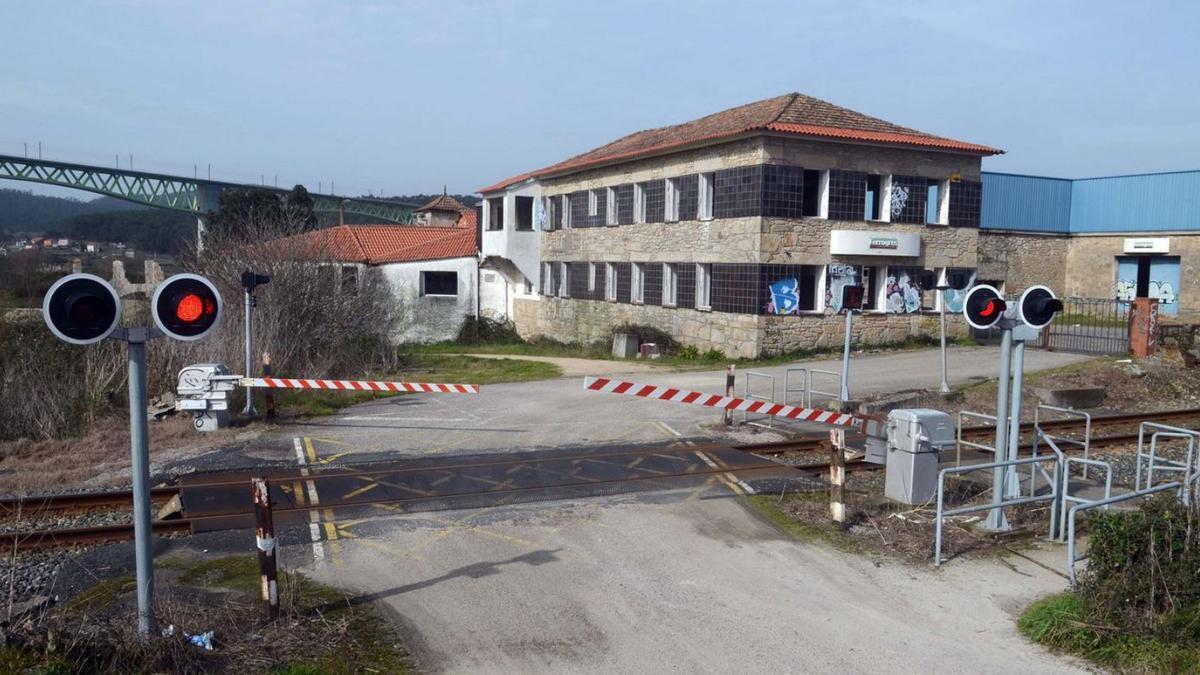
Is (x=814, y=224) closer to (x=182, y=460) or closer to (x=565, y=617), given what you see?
(x=182, y=460)

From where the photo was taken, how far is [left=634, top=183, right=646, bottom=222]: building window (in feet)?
109

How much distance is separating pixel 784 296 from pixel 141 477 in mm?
22497

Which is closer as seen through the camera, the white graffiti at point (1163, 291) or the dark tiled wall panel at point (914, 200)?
the dark tiled wall panel at point (914, 200)

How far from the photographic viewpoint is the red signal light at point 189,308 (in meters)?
6.45

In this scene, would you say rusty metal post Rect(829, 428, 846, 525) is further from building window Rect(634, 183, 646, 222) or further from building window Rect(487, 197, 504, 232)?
building window Rect(487, 197, 504, 232)

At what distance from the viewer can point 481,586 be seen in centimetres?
815

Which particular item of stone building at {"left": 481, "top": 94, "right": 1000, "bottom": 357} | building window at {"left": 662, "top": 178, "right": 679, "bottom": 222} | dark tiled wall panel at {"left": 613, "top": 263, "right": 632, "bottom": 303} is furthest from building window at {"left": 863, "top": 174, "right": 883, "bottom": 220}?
dark tiled wall panel at {"left": 613, "top": 263, "right": 632, "bottom": 303}

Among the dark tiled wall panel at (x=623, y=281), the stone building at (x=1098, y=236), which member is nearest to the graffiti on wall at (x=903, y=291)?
the dark tiled wall panel at (x=623, y=281)

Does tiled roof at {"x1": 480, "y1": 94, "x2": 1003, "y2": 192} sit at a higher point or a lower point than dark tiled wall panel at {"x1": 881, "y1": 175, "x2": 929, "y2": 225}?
higher

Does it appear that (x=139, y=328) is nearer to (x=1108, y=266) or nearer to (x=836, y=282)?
(x=836, y=282)

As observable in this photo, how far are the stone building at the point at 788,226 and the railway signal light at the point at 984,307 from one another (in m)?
16.7

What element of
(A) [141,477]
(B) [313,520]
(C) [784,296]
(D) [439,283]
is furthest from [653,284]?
(A) [141,477]

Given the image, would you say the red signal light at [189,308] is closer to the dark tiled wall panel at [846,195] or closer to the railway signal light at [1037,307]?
the railway signal light at [1037,307]

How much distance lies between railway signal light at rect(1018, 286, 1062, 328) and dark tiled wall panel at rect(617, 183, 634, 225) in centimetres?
2418
